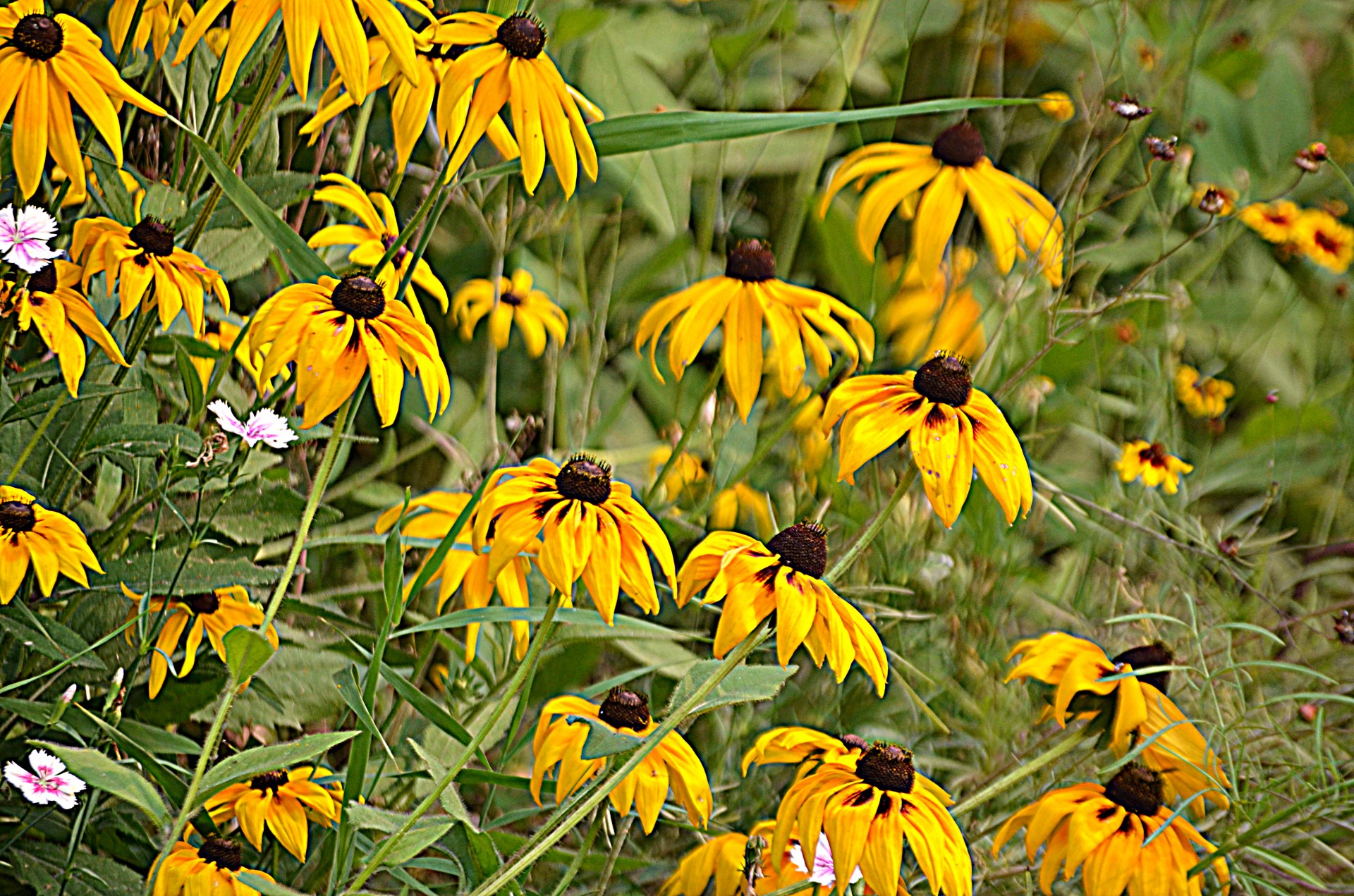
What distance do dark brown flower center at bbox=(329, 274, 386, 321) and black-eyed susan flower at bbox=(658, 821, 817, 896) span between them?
33cm

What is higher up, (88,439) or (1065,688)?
(88,439)

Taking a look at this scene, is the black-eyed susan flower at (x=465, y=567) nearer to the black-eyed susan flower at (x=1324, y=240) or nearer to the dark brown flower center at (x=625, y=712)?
the dark brown flower center at (x=625, y=712)

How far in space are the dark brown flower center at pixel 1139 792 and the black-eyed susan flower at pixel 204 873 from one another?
45 cm

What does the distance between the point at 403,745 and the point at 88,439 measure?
0.99 feet

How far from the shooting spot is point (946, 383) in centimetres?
66

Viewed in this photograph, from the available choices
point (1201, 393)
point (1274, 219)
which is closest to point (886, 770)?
point (1201, 393)

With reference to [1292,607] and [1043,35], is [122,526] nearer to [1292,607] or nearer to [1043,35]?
[1292,607]

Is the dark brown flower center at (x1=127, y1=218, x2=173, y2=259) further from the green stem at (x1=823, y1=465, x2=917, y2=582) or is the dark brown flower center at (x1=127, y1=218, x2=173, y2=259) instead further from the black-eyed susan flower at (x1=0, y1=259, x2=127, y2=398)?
the green stem at (x1=823, y1=465, x2=917, y2=582)

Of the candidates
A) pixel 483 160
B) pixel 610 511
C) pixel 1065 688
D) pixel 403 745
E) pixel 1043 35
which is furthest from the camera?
pixel 1043 35

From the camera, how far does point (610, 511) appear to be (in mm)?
627

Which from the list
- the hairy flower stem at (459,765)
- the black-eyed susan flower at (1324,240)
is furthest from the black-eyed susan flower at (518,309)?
the black-eyed susan flower at (1324,240)

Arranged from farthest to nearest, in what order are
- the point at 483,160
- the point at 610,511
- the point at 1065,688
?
the point at 483,160, the point at 1065,688, the point at 610,511

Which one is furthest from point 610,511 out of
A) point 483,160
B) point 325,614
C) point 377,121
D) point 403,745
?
point 483,160

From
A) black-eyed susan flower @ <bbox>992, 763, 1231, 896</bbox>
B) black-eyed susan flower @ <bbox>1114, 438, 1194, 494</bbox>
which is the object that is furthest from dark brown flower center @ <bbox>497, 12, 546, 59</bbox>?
black-eyed susan flower @ <bbox>1114, 438, 1194, 494</bbox>
